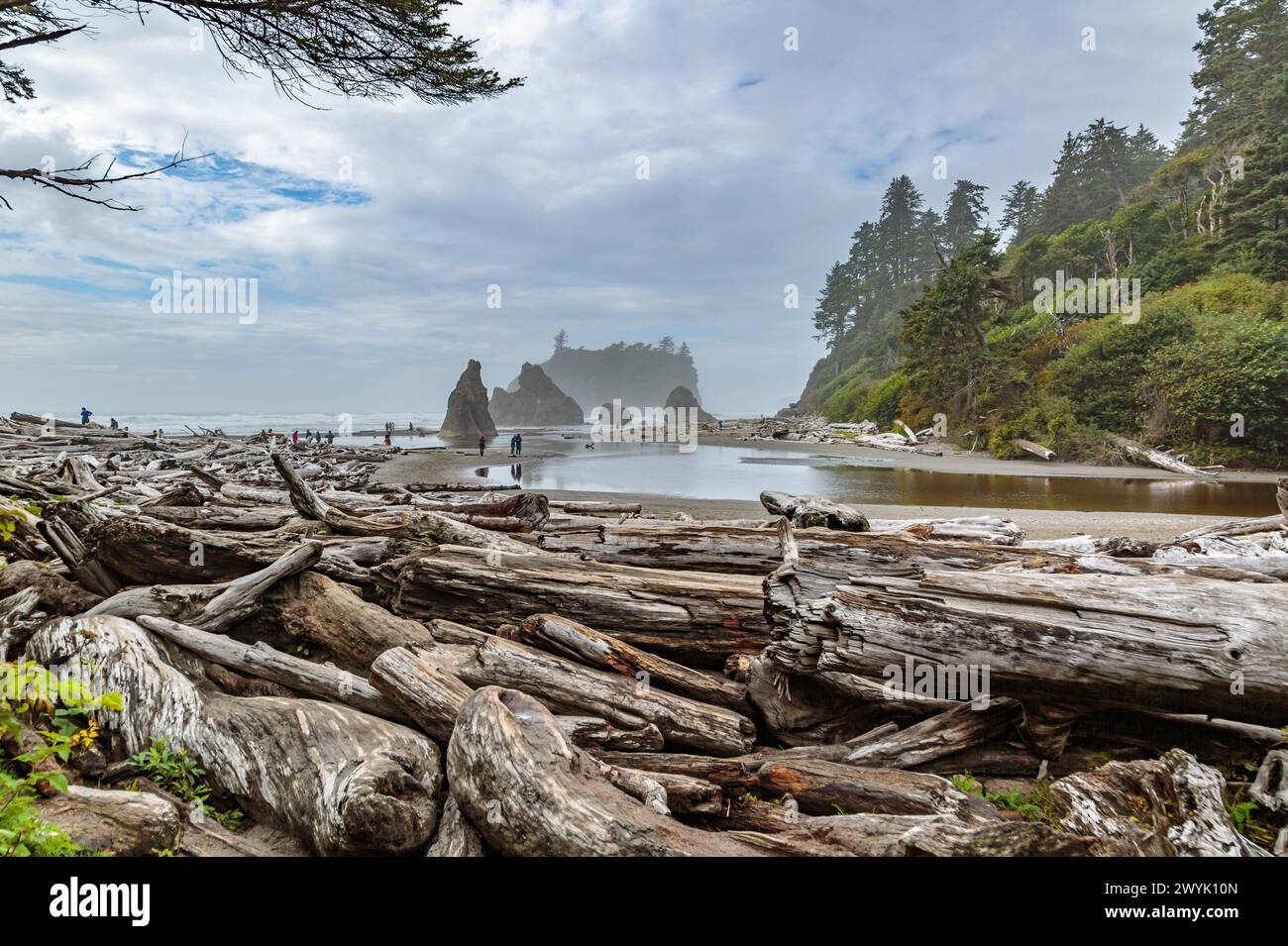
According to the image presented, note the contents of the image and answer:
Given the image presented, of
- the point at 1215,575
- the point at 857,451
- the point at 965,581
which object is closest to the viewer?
the point at 965,581

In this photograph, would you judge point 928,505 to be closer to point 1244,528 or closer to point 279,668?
point 1244,528

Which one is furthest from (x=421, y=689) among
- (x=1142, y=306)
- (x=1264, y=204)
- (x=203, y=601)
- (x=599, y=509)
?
(x=1264, y=204)

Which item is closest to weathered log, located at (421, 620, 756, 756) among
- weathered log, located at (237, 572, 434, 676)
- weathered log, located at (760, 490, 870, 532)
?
weathered log, located at (237, 572, 434, 676)

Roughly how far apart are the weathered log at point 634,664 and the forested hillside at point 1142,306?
33.9 m

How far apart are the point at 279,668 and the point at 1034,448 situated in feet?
128

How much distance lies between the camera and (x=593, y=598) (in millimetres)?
5621

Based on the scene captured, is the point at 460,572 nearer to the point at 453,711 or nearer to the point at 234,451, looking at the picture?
the point at 453,711

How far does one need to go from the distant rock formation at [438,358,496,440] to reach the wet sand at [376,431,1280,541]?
1563 inches

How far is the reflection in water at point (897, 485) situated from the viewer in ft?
64.9

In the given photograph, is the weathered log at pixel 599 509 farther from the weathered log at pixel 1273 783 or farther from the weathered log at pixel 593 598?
the weathered log at pixel 1273 783

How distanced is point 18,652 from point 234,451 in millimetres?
35445

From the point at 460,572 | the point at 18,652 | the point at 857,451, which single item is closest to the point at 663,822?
the point at 460,572

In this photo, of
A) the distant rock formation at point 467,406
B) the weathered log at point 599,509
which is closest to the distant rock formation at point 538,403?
the distant rock formation at point 467,406
